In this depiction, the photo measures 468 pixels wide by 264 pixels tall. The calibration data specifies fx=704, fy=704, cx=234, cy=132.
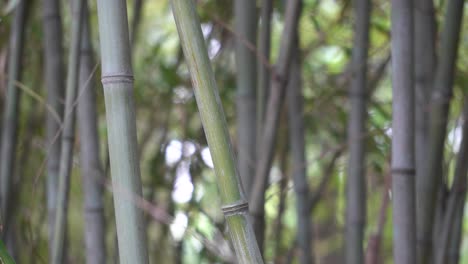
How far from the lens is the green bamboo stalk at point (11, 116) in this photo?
2.84 feet

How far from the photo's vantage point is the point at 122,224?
1.59 feet

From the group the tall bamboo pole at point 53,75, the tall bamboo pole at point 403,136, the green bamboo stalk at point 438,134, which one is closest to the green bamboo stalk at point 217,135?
the tall bamboo pole at point 403,136

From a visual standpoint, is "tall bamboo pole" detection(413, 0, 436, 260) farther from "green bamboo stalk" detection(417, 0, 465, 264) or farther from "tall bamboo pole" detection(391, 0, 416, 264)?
"tall bamboo pole" detection(391, 0, 416, 264)

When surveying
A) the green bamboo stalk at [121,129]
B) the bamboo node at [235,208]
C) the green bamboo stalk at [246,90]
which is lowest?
the bamboo node at [235,208]

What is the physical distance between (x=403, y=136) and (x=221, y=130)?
0.23 meters

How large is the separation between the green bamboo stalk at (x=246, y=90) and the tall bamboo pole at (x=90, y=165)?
0.18m

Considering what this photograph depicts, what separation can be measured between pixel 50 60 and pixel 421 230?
1.76ft

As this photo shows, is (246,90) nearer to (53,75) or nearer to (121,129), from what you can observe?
(53,75)

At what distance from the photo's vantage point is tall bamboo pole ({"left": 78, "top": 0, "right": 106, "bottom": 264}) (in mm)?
835

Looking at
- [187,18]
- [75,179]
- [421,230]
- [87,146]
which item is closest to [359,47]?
[421,230]

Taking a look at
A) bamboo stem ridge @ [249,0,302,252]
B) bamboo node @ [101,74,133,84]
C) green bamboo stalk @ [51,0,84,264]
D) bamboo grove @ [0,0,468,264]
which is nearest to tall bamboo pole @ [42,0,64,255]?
bamboo grove @ [0,0,468,264]

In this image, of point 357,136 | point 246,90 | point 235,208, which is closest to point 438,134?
point 357,136

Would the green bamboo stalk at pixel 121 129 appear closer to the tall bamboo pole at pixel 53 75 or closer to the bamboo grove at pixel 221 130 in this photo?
the bamboo grove at pixel 221 130

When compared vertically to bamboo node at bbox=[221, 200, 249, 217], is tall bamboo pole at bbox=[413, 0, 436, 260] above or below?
above
